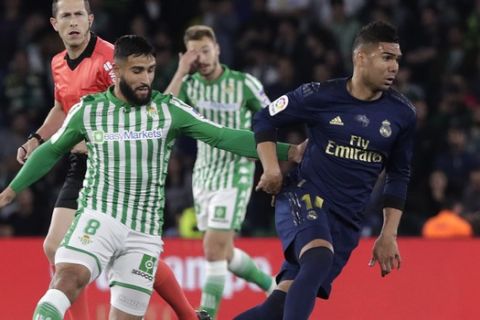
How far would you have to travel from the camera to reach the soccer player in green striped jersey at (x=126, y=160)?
7.05 meters

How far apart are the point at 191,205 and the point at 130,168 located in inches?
231

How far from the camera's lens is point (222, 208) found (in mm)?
9688

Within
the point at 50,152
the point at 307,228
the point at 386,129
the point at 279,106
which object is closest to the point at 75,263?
the point at 50,152

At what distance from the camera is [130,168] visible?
709 centimetres

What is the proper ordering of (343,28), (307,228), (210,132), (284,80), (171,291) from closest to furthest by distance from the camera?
(307,228), (210,132), (171,291), (284,80), (343,28)

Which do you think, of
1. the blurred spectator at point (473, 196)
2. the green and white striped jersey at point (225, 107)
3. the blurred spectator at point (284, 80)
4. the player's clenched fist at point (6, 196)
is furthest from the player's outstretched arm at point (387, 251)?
the blurred spectator at point (284, 80)

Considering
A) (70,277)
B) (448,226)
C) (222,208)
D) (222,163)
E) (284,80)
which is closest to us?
(70,277)

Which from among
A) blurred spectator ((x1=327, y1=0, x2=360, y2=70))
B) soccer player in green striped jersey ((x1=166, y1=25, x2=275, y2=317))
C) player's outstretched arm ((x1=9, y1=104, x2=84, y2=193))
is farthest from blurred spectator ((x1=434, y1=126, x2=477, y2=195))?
player's outstretched arm ((x1=9, y1=104, x2=84, y2=193))

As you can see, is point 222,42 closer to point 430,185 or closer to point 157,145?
point 430,185

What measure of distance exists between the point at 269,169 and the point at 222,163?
280cm

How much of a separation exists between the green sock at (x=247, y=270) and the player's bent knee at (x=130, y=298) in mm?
2635

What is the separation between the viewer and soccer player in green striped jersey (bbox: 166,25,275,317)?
963 cm

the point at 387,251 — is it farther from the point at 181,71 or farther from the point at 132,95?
the point at 181,71

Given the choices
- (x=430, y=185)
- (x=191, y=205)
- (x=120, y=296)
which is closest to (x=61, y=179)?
(x=191, y=205)
